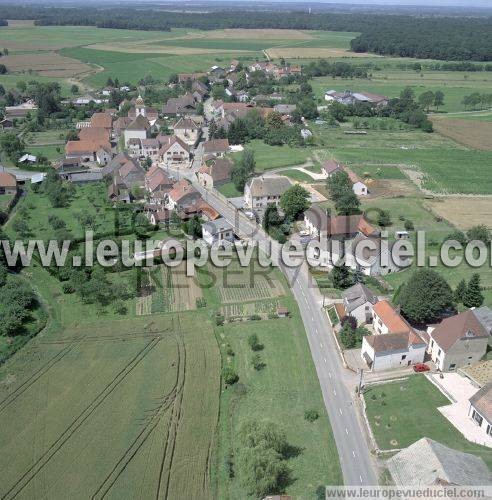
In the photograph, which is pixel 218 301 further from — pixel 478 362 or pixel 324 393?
pixel 478 362

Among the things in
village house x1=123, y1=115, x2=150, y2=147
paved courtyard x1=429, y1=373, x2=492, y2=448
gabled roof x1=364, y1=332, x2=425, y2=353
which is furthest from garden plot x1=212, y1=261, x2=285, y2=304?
village house x1=123, y1=115, x2=150, y2=147

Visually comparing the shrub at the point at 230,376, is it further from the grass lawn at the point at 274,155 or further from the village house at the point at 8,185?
the grass lawn at the point at 274,155

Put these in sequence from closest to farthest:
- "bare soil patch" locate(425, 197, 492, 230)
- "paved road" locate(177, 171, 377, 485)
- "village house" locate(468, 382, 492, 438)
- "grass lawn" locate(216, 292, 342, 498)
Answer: "grass lawn" locate(216, 292, 342, 498) → "paved road" locate(177, 171, 377, 485) → "village house" locate(468, 382, 492, 438) → "bare soil patch" locate(425, 197, 492, 230)

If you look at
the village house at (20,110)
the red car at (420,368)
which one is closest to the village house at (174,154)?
the village house at (20,110)

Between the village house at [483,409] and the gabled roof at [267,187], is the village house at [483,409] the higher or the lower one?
the lower one

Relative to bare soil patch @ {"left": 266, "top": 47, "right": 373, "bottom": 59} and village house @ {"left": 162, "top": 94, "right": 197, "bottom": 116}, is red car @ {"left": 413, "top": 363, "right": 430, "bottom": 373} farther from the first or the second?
bare soil patch @ {"left": 266, "top": 47, "right": 373, "bottom": 59}
